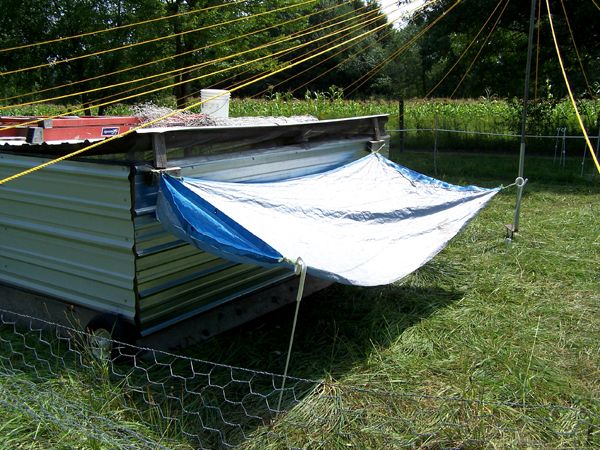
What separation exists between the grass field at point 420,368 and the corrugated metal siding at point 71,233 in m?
0.53

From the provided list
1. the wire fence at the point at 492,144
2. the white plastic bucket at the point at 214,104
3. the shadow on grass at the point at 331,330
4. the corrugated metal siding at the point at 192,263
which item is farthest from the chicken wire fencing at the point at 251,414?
the wire fence at the point at 492,144

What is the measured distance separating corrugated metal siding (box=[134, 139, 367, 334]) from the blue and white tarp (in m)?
0.18

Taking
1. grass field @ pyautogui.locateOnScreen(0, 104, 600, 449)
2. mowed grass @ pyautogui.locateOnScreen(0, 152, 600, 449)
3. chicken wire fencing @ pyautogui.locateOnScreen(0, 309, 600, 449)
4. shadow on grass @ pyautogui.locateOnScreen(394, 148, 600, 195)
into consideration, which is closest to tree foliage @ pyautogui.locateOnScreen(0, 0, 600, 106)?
shadow on grass @ pyautogui.locateOnScreen(394, 148, 600, 195)

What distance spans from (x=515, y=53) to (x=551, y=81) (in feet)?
3.60

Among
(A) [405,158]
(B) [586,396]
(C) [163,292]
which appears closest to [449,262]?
(B) [586,396]

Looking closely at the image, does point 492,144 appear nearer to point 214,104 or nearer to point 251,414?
point 214,104

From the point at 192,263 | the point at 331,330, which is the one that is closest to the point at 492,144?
the point at 331,330

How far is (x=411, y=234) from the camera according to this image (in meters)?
4.53

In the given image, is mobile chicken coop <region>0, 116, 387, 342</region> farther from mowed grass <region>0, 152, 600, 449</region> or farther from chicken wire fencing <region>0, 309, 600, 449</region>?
chicken wire fencing <region>0, 309, 600, 449</region>

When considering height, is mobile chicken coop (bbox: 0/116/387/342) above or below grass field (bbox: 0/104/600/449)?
above

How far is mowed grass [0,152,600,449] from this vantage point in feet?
10.5

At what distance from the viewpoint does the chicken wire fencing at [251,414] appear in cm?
317

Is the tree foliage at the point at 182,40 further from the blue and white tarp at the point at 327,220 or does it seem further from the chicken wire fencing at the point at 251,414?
the chicken wire fencing at the point at 251,414

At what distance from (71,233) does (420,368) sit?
8.63 feet
